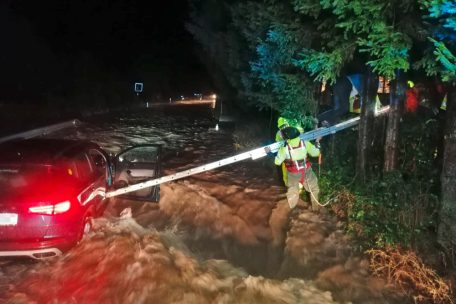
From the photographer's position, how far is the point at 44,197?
569 cm

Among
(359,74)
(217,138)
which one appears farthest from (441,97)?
(217,138)

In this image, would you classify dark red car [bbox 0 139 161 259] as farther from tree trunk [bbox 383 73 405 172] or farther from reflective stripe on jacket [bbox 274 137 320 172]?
tree trunk [bbox 383 73 405 172]

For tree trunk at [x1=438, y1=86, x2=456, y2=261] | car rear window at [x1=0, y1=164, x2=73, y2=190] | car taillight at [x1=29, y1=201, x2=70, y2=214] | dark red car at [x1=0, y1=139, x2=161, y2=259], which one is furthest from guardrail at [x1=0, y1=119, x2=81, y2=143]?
tree trunk at [x1=438, y1=86, x2=456, y2=261]

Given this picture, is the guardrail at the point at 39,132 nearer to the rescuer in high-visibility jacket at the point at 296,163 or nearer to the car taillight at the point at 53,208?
the car taillight at the point at 53,208

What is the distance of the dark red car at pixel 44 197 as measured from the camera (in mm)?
5613

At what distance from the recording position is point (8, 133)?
1733 centimetres

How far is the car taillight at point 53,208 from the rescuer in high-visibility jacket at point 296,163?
141 inches

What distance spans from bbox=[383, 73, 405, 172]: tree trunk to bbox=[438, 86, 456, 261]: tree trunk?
1418 millimetres

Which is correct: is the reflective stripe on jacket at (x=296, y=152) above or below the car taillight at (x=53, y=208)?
above

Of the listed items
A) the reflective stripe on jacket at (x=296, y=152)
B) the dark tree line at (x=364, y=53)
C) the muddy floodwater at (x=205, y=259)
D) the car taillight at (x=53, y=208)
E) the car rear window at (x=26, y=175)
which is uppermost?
the dark tree line at (x=364, y=53)

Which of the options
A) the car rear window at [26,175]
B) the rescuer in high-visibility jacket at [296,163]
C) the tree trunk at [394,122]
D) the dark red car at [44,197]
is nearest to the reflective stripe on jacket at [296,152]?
the rescuer in high-visibility jacket at [296,163]

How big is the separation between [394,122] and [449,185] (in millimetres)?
1799

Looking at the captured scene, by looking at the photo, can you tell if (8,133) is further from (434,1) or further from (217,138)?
(434,1)

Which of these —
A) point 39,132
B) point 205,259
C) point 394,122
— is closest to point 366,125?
point 394,122
